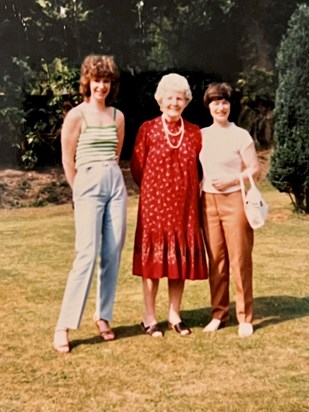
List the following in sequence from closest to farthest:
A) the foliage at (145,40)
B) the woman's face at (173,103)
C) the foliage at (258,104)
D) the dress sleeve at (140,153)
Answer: the woman's face at (173,103)
the dress sleeve at (140,153)
the foliage at (145,40)
the foliage at (258,104)

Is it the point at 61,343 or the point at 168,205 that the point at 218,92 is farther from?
the point at 61,343

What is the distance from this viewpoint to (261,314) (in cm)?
414

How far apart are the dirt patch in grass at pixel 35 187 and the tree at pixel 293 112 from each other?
323 centimetres

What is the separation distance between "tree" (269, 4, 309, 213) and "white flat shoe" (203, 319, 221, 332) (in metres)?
4.80

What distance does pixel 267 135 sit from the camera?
13.5 m

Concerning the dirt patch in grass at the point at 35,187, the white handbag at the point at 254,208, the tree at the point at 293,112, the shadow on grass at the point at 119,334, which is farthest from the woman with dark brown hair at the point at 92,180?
the dirt patch in grass at the point at 35,187

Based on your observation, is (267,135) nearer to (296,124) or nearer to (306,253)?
(296,124)

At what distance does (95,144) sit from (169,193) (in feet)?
1.59

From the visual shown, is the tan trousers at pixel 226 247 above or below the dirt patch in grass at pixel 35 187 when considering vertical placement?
above

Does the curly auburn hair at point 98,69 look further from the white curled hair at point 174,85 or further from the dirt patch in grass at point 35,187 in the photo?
the dirt patch in grass at point 35,187

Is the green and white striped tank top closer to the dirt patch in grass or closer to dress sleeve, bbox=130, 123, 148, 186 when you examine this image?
dress sleeve, bbox=130, 123, 148, 186

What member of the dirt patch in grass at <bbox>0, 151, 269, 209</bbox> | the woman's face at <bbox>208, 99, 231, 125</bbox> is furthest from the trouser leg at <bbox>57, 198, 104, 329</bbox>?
the dirt patch in grass at <bbox>0, 151, 269, 209</bbox>

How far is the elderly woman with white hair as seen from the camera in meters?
3.54

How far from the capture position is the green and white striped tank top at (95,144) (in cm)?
342
